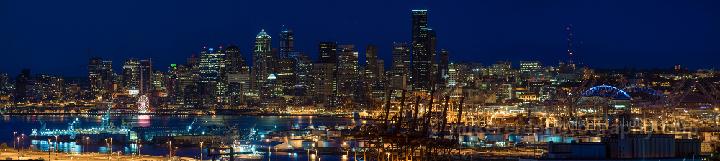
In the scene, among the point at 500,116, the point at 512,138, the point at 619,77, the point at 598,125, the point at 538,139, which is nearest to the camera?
the point at 538,139

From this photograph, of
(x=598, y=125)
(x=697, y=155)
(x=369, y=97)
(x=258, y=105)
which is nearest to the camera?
(x=697, y=155)

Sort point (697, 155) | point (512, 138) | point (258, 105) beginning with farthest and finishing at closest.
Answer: point (258, 105) → point (512, 138) → point (697, 155)

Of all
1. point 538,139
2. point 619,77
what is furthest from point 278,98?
point 538,139

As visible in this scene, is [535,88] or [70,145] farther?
[535,88]

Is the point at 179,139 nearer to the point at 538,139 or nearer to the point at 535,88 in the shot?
the point at 538,139

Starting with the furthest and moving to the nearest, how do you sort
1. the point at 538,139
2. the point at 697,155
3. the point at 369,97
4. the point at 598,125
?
the point at 369,97 < the point at 598,125 < the point at 538,139 < the point at 697,155

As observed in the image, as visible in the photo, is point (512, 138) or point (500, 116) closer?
point (512, 138)

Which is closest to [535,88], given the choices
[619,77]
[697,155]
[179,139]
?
[619,77]

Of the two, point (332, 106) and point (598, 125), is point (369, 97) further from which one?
point (598, 125)
